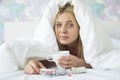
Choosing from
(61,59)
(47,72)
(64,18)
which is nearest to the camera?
(47,72)

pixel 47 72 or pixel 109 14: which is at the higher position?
pixel 109 14

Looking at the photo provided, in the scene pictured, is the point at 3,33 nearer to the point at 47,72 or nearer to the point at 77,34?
the point at 77,34

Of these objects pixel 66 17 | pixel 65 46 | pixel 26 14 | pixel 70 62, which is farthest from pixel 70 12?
pixel 26 14

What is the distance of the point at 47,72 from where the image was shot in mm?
Answer: 1276

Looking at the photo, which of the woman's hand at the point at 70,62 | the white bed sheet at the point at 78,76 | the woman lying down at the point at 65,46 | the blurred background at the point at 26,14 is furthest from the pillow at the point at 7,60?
the blurred background at the point at 26,14

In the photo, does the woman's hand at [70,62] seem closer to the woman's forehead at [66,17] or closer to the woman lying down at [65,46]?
the woman lying down at [65,46]

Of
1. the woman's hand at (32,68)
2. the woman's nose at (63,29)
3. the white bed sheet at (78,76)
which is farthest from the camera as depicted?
the woman's nose at (63,29)

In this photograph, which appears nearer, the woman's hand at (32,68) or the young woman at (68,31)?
the woman's hand at (32,68)

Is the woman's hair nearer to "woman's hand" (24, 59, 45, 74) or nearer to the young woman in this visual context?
the young woman

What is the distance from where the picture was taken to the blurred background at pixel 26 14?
2.15m

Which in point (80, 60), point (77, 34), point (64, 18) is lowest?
point (80, 60)

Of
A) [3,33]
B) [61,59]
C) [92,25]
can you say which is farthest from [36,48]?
[3,33]

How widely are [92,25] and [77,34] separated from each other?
0.13 meters

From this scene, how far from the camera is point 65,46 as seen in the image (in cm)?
176
